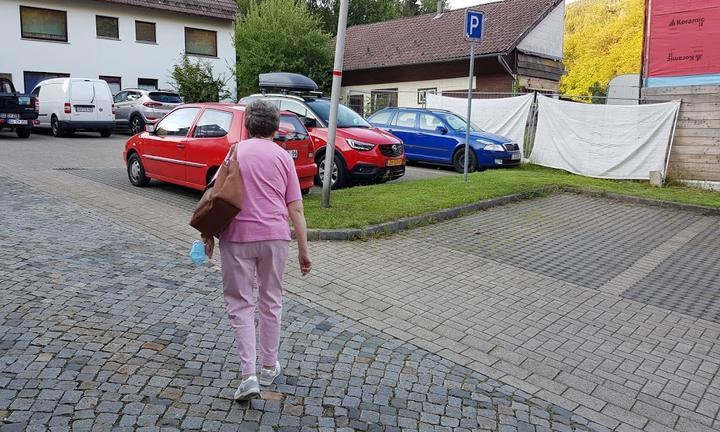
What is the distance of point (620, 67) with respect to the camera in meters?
40.7

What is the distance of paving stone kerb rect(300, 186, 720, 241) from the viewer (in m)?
7.79

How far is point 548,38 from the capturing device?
2869 centimetres

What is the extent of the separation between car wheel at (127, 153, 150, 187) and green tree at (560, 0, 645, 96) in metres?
35.0

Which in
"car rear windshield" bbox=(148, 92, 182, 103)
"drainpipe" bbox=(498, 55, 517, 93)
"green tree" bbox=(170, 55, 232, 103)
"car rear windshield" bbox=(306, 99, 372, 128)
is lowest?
"car rear windshield" bbox=(306, 99, 372, 128)

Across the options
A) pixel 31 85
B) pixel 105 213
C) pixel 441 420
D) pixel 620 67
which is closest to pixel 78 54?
pixel 31 85

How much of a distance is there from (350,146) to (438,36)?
20897 mm

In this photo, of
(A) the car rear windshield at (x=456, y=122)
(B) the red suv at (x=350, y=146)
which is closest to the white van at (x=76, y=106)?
(B) the red suv at (x=350, y=146)

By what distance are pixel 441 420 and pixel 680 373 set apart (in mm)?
2133

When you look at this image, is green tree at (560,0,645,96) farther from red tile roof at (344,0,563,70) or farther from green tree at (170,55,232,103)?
green tree at (170,55,232,103)

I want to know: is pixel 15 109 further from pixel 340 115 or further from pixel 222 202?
pixel 222 202

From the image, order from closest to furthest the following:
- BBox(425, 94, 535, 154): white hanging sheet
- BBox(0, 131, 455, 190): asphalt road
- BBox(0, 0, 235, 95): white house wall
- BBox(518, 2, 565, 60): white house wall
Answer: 1. BBox(0, 131, 455, 190): asphalt road
2. BBox(425, 94, 535, 154): white hanging sheet
3. BBox(0, 0, 235, 95): white house wall
4. BBox(518, 2, 565, 60): white house wall

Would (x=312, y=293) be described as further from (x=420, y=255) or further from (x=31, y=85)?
(x=31, y=85)

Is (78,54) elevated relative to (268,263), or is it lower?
elevated

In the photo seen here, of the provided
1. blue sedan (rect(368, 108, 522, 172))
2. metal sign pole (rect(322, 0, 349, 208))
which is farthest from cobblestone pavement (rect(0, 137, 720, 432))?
blue sedan (rect(368, 108, 522, 172))
